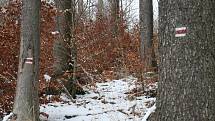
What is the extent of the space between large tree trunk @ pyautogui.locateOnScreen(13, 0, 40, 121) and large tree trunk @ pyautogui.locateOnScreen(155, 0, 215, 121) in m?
3.13

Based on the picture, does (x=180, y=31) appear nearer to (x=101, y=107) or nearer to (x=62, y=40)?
(x=101, y=107)

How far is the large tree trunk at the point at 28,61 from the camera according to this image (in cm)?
721

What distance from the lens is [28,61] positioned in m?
7.25

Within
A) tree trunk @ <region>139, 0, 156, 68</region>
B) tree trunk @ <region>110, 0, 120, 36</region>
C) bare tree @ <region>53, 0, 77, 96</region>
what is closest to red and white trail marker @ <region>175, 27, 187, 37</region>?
bare tree @ <region>53, 0, 77, 96</region>

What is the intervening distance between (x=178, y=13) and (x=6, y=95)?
4.57m

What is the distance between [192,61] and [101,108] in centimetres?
490

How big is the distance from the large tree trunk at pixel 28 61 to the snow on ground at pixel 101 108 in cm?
122

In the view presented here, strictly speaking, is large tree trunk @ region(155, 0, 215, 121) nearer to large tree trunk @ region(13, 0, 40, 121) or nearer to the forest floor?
the forest floor

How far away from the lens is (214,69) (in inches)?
185

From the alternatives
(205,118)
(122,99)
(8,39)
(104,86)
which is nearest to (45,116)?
(8,39)

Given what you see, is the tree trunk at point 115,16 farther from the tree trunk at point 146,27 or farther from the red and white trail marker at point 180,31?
the red and white trail marker at point 180,31

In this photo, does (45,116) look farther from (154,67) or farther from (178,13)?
(178,13)

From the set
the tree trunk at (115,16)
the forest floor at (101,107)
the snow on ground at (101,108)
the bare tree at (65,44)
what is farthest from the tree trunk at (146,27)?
the tree trunk at (115,16)

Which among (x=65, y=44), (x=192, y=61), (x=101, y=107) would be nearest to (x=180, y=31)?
(x=192, y=61)
